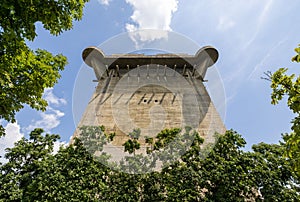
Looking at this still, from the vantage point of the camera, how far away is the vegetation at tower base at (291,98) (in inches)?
137

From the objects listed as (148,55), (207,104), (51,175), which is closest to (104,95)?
(148,55)

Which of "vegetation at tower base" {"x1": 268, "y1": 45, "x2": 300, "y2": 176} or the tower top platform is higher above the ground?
the tower top platform

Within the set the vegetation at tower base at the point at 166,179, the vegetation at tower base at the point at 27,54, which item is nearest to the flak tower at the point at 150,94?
the vegetation at tower base at the point at 166,179

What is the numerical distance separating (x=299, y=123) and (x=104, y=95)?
13023 millimetres

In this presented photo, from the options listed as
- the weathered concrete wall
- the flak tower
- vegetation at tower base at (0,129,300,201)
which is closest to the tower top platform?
the flak tower

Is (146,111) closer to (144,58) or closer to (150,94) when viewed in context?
(150,94)

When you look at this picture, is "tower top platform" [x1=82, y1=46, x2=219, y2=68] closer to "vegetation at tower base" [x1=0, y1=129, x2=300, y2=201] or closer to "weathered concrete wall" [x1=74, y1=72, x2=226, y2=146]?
"weathered concrete wall" [x1=74, y1=72, x2=226, y2=146]

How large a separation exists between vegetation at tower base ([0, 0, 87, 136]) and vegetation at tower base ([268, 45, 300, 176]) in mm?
4190

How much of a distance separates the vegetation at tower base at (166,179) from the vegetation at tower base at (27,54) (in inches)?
132

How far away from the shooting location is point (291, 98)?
369 cm

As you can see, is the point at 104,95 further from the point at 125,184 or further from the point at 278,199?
the point at 278,199

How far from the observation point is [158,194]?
26.8ft

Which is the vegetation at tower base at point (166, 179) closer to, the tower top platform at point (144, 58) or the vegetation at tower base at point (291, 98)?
the vegetation at tower base at point (291, 98)

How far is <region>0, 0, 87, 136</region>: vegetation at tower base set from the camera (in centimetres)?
439
